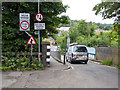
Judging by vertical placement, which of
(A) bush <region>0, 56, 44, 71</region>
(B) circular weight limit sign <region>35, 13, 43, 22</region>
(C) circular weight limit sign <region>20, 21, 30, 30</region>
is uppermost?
(B) circular weight limit sign <region>35, 13, 43, 22</region>

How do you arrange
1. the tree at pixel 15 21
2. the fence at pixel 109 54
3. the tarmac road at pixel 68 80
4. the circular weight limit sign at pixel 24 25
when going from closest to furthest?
the tarmac road at pixel 68 80, the circular weight limit sign at pixel 24 25, the tree at pixel 15 21, the fence at pixel 109 54

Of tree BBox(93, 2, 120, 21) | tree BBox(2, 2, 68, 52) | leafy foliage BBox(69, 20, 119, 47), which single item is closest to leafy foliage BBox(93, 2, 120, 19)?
tree BBox(93, 2, 120, 21)

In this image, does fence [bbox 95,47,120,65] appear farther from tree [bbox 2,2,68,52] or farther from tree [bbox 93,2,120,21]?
tree [bbox 2,2,68,52]

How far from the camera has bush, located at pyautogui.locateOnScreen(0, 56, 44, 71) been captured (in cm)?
1009

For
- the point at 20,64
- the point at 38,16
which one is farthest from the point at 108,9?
the point at 20,64

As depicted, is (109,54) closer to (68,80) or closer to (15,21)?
(15,21)

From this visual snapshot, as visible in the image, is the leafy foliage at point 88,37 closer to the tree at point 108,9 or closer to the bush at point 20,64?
the tree at point 108,9

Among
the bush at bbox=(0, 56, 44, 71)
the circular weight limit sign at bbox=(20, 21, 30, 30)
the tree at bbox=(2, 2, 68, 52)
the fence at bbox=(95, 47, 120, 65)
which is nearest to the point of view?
the bush at bbox=(0, 56, 44, 71)

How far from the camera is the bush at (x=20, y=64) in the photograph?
33.1ft

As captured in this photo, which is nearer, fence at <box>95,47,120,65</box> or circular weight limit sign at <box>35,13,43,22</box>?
circular weight limit sign at <box>35,13,43,22</box>

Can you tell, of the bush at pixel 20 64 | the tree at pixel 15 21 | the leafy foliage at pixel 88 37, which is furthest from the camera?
the leafy foliage at pixel 88 37

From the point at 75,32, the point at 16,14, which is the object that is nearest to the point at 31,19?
the point at 16,14

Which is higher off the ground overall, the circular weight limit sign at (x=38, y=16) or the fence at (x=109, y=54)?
the circular weight limit sign at (x=38, y=16)

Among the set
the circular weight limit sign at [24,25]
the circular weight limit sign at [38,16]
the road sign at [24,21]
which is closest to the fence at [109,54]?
the circular weight limit sign at [38,16]
